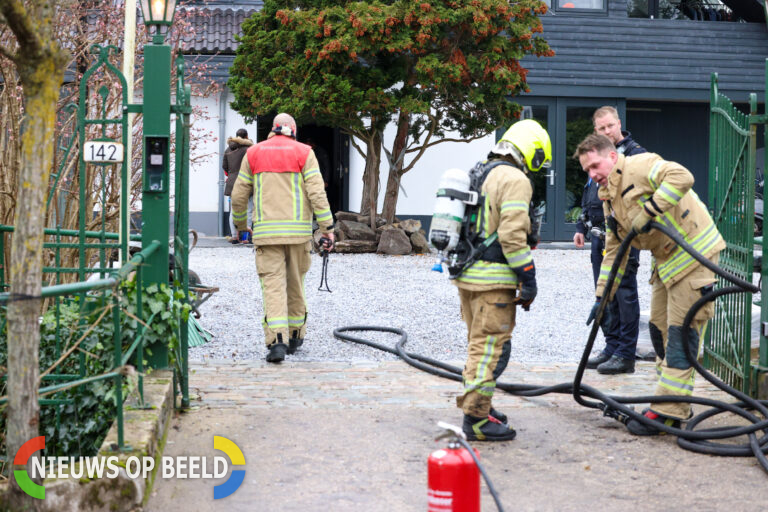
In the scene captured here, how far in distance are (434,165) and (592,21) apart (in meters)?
4.15

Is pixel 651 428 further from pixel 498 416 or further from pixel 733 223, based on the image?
pixel 733 223

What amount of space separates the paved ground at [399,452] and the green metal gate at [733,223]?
0.32 metres

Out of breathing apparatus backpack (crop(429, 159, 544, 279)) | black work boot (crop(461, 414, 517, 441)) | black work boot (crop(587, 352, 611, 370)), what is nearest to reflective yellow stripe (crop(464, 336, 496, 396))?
black work boot (crop(461, 414, 517, 441))

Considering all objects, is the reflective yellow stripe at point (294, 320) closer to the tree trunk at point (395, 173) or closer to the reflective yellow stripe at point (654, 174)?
the reflective yellow stripe at point (654, 174)

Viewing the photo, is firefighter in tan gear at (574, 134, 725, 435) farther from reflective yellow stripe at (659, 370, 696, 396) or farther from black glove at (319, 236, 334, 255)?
black glove at (319, 236, 334, 255)

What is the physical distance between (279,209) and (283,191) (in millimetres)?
140

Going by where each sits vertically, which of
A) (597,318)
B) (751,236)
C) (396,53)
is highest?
(396,53)

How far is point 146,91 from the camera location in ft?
18.7

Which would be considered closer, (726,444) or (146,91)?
(726,444)

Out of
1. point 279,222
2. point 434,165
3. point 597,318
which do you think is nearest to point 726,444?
point 597,318

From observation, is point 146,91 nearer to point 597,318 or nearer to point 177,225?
point 177,225

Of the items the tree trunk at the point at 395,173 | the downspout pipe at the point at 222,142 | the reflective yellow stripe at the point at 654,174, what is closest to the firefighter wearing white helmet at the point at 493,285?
the reflective yellow stripe at the point at 654,174

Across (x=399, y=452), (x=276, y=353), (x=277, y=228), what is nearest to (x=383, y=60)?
(x=277, y=228)
